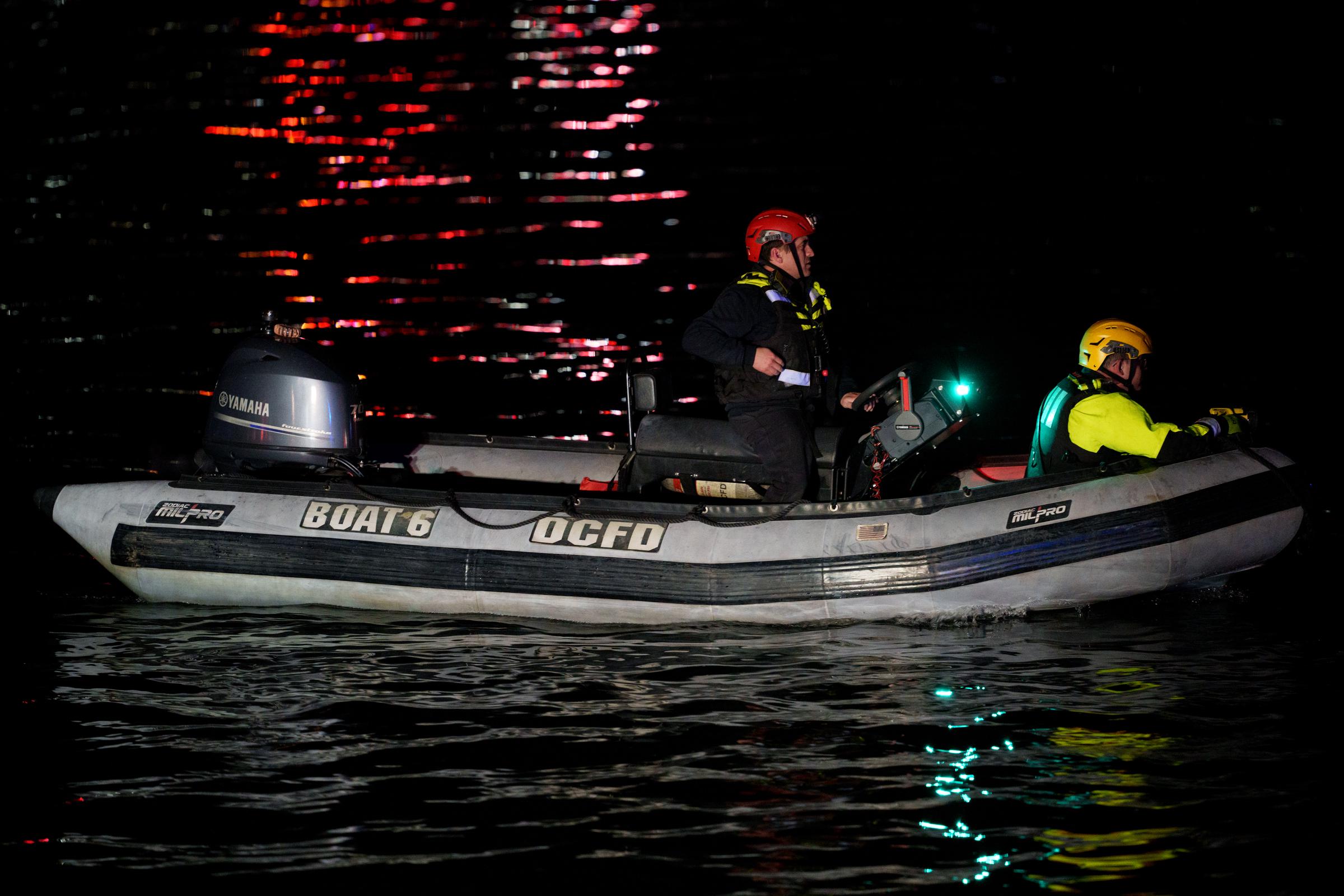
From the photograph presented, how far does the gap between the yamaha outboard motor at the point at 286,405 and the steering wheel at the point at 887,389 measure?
2733 mm

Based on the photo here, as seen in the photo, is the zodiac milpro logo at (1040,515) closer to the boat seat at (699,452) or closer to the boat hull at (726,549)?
the boat hull at (726,549)

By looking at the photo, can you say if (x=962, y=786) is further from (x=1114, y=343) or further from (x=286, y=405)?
(x=286, y=405)

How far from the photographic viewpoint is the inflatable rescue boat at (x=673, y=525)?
24.0 feet

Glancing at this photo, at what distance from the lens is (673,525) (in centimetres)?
772

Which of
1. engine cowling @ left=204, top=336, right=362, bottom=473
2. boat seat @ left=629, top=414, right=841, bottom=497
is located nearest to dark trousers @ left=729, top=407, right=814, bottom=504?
boat seat @ left=629, top=414, right=841, bottom=497

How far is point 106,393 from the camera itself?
15000 millimetres

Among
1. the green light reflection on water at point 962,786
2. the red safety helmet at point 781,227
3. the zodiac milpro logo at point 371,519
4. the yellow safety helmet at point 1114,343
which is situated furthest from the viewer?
the zodiac milpro logo at point 371,519

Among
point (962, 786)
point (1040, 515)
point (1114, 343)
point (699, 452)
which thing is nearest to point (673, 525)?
point (699, 452)

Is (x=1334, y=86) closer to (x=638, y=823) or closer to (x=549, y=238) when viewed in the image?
(x=549, y=238)

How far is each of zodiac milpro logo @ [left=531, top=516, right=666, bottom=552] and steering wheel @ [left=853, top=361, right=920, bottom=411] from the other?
47.1 inches

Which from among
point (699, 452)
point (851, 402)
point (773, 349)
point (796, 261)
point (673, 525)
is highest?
point (796, 261)

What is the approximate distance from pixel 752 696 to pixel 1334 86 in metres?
23.7

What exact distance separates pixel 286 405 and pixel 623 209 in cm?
1499

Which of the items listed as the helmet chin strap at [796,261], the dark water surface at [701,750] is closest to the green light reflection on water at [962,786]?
the dark water surface at [701,750]
